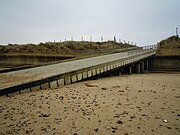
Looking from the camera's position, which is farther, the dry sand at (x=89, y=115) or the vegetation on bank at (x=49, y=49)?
the vegetation on bank at (x=49, y=49)

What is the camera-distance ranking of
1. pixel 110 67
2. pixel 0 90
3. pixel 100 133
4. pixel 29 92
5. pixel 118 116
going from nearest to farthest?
1. pixel 100 133
2. pixel 118 116
3. pixel 0 90
4. pixel 29 92
5. pixel 110 67

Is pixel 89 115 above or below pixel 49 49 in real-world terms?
below

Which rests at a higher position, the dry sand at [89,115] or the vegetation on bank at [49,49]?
the vegetation on bank at [49,49]

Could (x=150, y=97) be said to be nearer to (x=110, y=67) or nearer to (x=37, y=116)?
(x=37, y=116)

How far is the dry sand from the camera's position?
5.66 meters

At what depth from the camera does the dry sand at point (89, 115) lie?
5.66 meters

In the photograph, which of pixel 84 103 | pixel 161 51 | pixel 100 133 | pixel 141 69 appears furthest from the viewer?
pixel 161 51

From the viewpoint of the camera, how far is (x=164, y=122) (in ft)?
20.5

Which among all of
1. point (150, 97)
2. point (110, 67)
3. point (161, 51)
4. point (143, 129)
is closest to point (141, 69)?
point (161, 51)

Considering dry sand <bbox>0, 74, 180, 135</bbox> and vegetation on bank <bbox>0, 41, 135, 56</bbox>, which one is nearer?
dry sand <bbox>0, 74, 180, 135</bbox>

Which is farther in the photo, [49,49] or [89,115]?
[49,49]

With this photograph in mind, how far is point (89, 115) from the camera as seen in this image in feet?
22.5

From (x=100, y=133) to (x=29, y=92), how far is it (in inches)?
250

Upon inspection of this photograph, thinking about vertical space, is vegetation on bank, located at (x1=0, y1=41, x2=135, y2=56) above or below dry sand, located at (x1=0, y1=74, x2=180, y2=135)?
above
